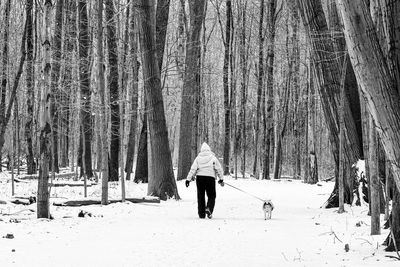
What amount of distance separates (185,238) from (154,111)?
23.0 ft

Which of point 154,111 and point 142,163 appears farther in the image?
point 142,163

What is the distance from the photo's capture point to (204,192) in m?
11.0

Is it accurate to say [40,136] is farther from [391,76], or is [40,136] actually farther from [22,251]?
[391,76]

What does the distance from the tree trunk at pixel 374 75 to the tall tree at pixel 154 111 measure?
34.0 feet

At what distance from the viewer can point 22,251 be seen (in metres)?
6.49

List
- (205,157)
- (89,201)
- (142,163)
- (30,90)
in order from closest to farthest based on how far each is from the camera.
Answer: (205,157) < (89,201) < (142,163) < (30,90)

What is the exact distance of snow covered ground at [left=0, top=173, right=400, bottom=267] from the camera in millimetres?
6074

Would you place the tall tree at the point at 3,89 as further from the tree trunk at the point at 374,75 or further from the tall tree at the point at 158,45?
the tree trunk at the point at 374,75

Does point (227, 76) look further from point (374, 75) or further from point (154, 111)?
point (374, 75)

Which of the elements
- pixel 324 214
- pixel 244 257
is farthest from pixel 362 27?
pixel 324 214

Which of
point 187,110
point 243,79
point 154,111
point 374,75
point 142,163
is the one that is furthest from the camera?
point 243,79

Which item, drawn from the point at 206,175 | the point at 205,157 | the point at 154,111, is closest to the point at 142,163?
the point at 154,111

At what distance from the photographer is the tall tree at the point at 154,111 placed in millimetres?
14172

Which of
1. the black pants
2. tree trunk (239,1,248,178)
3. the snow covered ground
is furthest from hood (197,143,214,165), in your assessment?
tree trunk (239,1,248,178)
